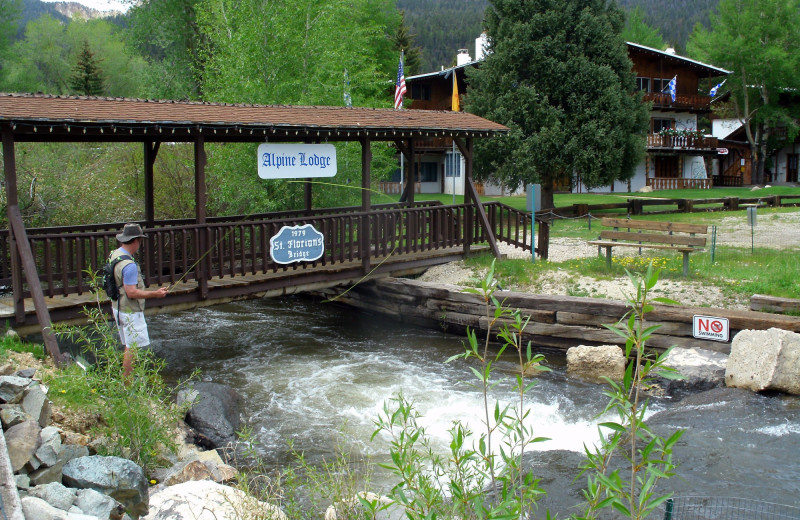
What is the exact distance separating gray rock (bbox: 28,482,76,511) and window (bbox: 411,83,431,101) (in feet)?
124

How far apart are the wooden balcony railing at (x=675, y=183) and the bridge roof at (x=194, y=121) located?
32908 mm

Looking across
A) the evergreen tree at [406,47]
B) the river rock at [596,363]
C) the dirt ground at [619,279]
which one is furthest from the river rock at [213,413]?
the evergreen tree at [406,47]

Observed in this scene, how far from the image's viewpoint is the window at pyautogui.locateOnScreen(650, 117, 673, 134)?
1778 inches

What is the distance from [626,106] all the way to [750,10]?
28.0 metres

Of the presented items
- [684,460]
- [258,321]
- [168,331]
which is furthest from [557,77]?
[684,460]

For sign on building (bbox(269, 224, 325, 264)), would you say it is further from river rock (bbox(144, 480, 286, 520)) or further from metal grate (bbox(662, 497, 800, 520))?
metal grate (bbox(662, 497, 800, 520))

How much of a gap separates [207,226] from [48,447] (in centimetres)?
597

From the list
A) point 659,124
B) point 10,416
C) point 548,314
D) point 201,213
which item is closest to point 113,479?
point 10,416

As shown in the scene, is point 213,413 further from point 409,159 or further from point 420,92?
point 420,92

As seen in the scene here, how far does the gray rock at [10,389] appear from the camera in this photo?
19.9ft

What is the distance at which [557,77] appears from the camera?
24.4 metres

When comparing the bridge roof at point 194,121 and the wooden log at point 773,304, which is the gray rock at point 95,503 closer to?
the bridge roof at point 194,121

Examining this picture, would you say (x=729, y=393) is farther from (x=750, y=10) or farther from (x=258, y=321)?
(x=750, y=10)

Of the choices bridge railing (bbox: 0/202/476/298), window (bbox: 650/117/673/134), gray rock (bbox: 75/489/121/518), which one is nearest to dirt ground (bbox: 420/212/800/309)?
bridge railing (bbox: 0/202/476/298)
